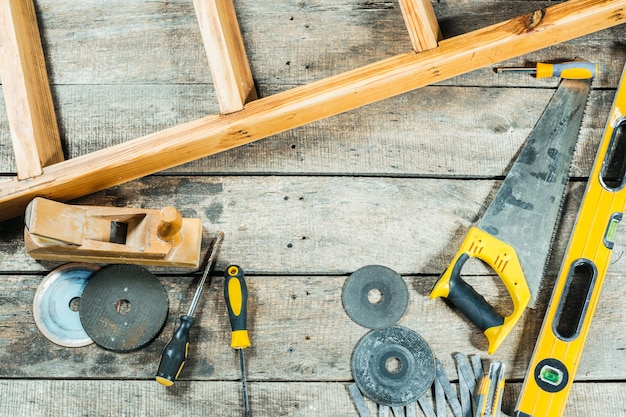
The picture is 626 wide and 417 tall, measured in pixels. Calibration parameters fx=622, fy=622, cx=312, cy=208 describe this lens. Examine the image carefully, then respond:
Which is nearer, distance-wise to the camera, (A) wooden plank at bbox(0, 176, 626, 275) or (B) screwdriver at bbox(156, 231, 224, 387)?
(B) screwdriver at bbox(156, 231, 224, 387)

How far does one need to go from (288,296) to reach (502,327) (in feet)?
1.83

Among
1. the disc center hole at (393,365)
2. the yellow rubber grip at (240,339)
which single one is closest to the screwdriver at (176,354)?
the yellow rubber grip at (240,339)

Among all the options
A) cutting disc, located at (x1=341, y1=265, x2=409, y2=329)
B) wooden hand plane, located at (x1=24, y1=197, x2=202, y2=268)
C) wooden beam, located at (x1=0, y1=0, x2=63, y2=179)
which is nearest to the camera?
wooden hand plane, located at (x1=24, y1=197, x2=202, y2=268)

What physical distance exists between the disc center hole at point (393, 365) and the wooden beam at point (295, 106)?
0.68 meters

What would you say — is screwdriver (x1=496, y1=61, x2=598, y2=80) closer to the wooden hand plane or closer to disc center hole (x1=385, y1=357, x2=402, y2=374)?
disc center hole (x1=385, y1=357, x2=402, y2=374)

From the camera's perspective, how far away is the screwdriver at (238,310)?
1.55 meters

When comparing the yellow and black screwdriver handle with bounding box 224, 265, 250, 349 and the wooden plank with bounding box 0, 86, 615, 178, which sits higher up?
the wooden plank with bounding box 0, 86, 615, 178

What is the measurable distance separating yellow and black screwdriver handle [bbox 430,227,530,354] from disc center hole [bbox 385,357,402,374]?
0.19 meters

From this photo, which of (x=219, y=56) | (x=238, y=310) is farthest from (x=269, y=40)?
(x=238, y=310)

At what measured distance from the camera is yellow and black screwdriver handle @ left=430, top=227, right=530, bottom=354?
1.59 meters

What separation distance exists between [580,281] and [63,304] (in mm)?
1373

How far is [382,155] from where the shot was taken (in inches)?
67.9

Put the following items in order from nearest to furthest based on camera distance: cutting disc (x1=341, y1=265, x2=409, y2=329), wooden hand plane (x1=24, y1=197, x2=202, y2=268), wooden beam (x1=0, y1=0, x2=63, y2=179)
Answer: wooden hand plane (x1=24, y1=197, x2=202, y2=268) < wooden beam (x1=0, y1=0, x2=63, y2=179) < cutting disc (x1=341, y1=265, x2=409, y2=329)

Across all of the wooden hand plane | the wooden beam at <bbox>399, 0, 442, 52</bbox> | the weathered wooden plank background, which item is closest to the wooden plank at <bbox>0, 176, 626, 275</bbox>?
the weathered wooden plank background
